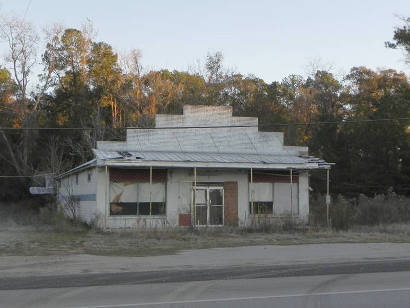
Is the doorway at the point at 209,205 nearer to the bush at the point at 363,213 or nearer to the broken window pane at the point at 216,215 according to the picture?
the broken window pane at the point at 216,215

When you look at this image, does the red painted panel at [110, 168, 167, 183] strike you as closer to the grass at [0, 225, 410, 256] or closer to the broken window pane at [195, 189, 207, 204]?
the broken window pane at [195, 189, 207, 204]

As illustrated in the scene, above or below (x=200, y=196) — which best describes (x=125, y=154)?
above

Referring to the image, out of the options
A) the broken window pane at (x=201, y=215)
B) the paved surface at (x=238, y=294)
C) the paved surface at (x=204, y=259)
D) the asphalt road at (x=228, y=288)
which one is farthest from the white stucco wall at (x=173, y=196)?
the paved surface at (x=238, y=294)

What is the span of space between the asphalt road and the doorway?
13.3 meters

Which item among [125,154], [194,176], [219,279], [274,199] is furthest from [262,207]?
[219,279]

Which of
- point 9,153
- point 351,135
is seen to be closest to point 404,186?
point 351,135

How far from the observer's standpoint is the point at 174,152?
29.4 metres

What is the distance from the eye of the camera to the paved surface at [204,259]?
14469 mm

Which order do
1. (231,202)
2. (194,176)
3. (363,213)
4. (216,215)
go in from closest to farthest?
1. (194,176)
2. (216,215)
3. (231,202)
4. (363,213)

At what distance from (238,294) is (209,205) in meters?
17.7

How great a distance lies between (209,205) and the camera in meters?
28.3

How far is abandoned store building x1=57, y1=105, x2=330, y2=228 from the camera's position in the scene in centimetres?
2662

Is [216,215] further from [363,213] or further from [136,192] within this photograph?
[363,213]

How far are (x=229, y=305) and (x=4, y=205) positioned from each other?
1831 inches
